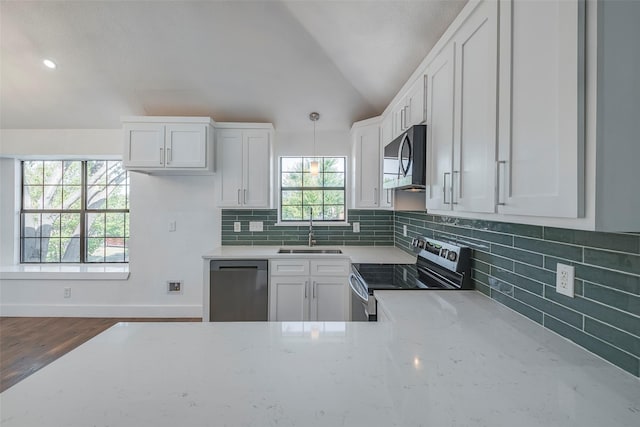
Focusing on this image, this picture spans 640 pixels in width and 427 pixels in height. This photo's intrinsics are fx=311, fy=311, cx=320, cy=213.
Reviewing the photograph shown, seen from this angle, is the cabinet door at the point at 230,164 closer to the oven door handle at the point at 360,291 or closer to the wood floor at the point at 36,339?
the wood floor at the point at 36,339

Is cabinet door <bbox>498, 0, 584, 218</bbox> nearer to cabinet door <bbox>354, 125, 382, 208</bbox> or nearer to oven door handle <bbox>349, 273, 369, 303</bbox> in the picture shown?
oven door handle <bbox>349, 273, 369, 303</bbox>

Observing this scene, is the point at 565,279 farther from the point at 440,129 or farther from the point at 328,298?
the point at 328,298

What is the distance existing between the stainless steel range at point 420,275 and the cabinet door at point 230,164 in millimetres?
1626

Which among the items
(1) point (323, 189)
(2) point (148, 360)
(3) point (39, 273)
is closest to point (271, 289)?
(1) point (323, 189)

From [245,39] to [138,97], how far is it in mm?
1403

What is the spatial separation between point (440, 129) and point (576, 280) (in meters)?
0.91

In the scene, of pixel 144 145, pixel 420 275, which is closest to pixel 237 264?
pixel 144 145

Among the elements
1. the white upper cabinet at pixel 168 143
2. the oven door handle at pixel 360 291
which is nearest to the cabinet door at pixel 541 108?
the oven door handle at pixel 360 291

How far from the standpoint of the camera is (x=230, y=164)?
3.35 metres

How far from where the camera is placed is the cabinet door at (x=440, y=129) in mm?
1529

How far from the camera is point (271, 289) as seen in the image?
2971 mm

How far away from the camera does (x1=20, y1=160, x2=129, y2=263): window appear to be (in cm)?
403

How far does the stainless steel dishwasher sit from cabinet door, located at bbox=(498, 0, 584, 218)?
7.64 ft

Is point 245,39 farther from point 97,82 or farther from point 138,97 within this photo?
point 97,82
